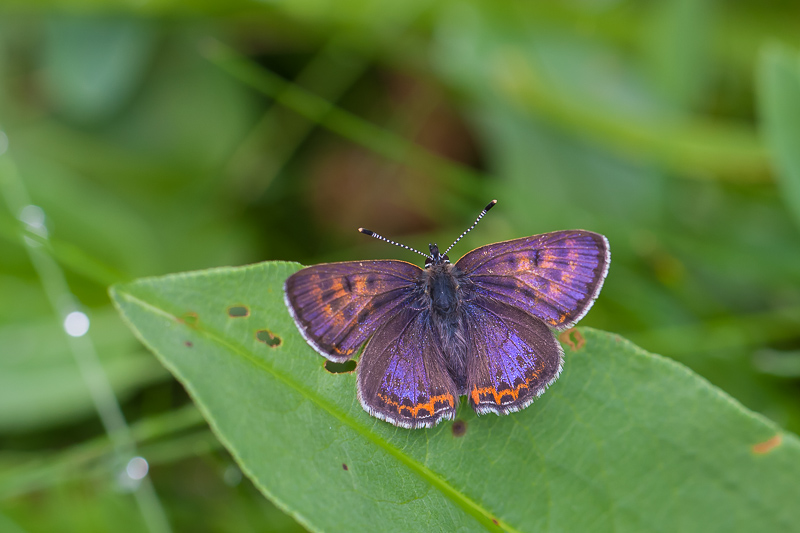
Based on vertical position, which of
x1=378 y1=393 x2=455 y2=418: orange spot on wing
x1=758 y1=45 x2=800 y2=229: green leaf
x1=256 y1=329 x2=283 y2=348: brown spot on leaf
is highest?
x1=758 y1=45 x2=800 y2=229: green leaf

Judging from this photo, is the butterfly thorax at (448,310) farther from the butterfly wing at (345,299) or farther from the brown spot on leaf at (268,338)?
the brown spot on leaf at (268,338)

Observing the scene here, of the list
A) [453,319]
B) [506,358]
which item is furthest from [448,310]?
[506,358]

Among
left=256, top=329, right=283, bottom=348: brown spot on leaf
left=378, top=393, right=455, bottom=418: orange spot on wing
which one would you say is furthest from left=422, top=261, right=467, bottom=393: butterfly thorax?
left=256, top=329, right=283, bottom=348: brown spot on leaf

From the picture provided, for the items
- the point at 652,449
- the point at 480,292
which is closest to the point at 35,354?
the point at 480,292

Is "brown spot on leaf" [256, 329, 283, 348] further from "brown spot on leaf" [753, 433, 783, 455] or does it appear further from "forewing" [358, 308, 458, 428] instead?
"brown spot on leaf" [753, 433, 783, 455]

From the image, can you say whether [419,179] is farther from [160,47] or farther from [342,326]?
[342,326]

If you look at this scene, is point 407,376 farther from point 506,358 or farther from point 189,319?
point 189,319
